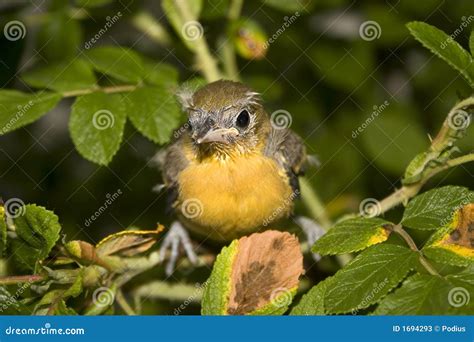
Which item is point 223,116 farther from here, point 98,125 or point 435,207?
point 435,207

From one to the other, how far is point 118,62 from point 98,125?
45cm

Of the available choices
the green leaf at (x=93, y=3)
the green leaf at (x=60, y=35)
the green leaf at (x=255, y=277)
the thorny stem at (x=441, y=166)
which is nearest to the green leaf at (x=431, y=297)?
the green leaf at (x=255, y=277)

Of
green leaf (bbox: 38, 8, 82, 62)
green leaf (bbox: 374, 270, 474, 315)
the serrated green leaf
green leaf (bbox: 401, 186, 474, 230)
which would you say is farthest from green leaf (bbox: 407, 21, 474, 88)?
green leaf (bbox: 38, 8, 82, 62)

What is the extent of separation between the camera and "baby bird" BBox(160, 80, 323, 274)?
3137mm

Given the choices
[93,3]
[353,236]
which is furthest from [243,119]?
[353,236]

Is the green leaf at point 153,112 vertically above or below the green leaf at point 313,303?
above

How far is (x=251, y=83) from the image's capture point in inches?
142

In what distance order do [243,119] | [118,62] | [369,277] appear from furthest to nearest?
[243,119]
[118,62]
[369,277]

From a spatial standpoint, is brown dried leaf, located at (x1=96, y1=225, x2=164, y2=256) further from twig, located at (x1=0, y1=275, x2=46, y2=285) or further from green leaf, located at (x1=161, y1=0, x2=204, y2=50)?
green leaf, located at (x1=161, y1=0, x2=204, y2=50)

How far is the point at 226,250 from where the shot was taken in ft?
6.97

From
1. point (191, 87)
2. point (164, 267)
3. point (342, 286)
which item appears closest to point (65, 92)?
point (191, 87)

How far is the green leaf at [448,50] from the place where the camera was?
89.5 inches

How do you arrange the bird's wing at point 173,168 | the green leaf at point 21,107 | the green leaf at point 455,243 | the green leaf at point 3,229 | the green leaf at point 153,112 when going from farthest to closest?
the bird's wing at point 173,168, the green leaf at point 153,112, the green leaf at point 21,107, the green leaf at point 3,229, the green leaf at point 455,243

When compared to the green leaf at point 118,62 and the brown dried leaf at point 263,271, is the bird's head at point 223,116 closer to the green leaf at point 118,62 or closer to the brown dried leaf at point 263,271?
the green leaf at point 118,62
